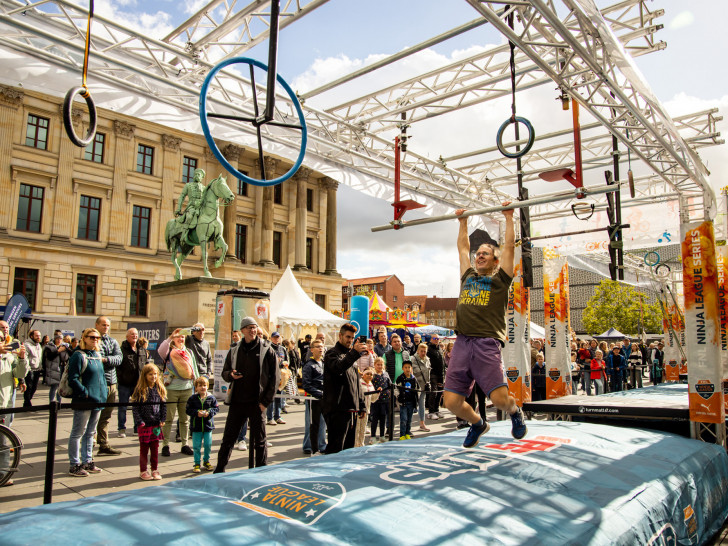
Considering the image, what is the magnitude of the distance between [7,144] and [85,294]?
8.67 metres

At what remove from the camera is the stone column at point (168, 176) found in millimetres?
33688

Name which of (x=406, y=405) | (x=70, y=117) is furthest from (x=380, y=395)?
(x=70, y=117)

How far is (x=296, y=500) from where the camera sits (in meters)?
3.13

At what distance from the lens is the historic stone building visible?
28234mm

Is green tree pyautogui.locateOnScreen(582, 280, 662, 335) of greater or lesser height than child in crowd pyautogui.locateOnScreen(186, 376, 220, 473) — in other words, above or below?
above

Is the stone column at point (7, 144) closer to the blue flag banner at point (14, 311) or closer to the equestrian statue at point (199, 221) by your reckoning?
the equestrian statue at point (199, 221)

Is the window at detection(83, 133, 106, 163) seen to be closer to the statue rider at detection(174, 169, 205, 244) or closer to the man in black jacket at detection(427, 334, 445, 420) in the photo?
the statue rider at detection(174, 169, 205, 244)

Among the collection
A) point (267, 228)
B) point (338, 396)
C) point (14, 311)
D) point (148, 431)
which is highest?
point (267, 228)

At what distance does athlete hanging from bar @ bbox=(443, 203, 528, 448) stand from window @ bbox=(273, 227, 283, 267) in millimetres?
36128

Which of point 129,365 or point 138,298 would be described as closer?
point 129,365

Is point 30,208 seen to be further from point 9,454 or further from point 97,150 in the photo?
point 9,454

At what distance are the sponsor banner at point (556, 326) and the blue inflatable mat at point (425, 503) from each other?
7.01m

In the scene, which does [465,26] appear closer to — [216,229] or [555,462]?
[555,462]

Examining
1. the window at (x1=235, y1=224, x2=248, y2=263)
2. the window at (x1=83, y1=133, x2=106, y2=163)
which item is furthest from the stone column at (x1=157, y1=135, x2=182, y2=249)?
the window at (x1=235, y1=224, x2=248, y2=263)
